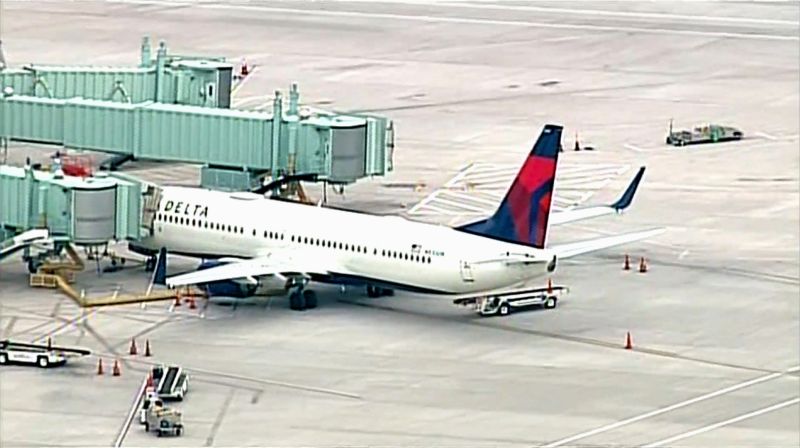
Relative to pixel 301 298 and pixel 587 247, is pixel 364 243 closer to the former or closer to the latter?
pixel 301 298

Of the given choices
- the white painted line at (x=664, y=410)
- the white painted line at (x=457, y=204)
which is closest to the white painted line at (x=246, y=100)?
the white painted line at (x=457, y=204)

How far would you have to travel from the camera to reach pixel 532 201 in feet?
237

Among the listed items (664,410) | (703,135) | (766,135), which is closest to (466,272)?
(664,410)

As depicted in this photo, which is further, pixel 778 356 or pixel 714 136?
pixel 714 136

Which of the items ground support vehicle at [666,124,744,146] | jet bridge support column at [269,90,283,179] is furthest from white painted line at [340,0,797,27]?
jet bridge support column at [269,90,283,179]

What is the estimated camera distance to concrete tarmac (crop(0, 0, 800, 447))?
6141cm

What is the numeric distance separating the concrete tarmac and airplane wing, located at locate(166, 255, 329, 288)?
1.12 meters

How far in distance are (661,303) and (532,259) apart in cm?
623

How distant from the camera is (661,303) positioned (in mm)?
75500

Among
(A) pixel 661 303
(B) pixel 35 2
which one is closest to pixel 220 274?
(A) pixel 661 303

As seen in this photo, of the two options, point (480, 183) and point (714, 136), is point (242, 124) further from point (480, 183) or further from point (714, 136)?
point (714, 136)

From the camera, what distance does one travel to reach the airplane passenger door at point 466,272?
Result: 7138cm

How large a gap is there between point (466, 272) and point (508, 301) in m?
2.75

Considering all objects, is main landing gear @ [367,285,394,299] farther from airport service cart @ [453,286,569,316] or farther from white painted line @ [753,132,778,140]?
white painted line @ [753,132,778,140]
